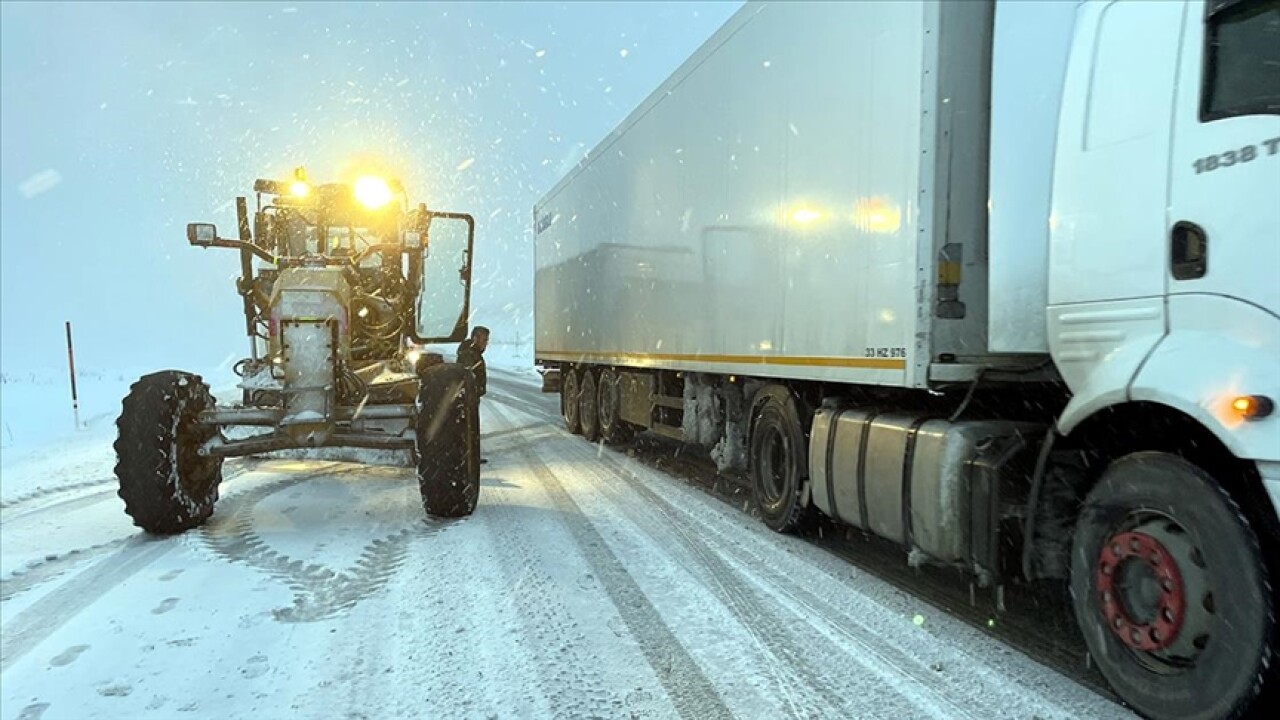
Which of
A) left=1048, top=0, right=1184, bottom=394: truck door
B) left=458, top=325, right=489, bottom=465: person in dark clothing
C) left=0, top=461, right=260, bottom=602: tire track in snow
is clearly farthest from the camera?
left=458, top=325, right=489, bottom=465: person in dark clothing

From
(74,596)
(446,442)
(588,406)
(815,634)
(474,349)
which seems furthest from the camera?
(588,406)

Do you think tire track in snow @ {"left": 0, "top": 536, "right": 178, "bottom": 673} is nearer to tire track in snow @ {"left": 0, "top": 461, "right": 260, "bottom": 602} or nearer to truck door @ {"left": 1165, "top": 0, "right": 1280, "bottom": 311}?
tire track in snow @ {"left": 0, "top": 461, "right": 260, "bottom": 602}

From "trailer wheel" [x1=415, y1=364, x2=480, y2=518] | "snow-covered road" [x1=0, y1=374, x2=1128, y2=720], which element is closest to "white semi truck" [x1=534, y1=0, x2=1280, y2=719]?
"snow-covered road" [x1=0, y1=374, x2=1128, y2=720]

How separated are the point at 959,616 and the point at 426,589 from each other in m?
2.97

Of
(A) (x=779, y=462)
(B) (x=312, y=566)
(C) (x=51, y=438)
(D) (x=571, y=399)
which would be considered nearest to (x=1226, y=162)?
(A) (x=779, y=462)

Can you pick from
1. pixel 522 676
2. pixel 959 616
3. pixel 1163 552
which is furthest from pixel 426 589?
pixel 1163 552

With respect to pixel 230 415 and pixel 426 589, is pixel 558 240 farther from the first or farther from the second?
pixel 426 589

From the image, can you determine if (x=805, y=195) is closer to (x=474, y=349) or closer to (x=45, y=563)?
(x=45, y=563)

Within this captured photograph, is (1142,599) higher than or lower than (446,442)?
lower

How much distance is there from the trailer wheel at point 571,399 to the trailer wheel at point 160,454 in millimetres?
7508

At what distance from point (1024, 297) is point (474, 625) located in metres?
3.26

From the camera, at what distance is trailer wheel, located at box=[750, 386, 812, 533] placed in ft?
19.6

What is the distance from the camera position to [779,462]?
6422mm

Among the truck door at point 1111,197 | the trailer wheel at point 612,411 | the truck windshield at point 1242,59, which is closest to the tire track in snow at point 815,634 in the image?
the truck door at point 1111,197
